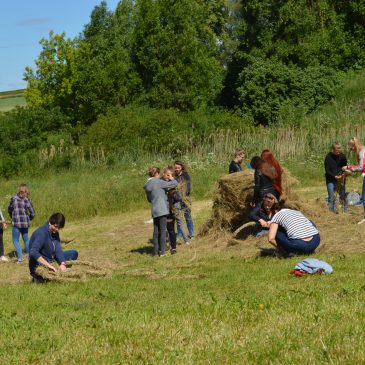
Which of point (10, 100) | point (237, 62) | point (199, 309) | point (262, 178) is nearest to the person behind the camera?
point (199, 309)

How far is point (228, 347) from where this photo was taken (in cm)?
698

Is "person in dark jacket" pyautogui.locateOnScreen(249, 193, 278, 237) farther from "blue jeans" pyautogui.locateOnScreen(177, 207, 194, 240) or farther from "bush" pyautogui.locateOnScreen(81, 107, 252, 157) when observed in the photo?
"bush" pyautogui.locateOnScreen(81, 107, 252, 157)

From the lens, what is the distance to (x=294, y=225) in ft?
42.9

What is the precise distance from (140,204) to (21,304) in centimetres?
1494

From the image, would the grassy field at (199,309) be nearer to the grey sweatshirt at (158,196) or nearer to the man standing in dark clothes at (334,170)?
the grey sweatshirt at (158,196)

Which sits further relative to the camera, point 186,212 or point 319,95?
point 319,95

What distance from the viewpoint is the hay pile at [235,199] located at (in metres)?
16.5

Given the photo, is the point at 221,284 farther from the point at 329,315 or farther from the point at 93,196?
the point at 93,196

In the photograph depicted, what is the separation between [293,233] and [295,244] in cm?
19

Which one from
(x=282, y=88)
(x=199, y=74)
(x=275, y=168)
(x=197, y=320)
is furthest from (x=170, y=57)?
(x=197, y=320)

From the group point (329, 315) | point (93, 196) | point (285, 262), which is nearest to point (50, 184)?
point (93, 196)

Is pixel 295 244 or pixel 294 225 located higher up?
pixel 294 225

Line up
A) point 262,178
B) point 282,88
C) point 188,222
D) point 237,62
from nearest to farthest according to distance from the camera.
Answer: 1. point 262,178
2. point 188,222
3. point 282,88
4. point 237,62

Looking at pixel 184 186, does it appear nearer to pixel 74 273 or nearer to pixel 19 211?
pixel 19 211
